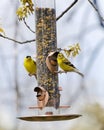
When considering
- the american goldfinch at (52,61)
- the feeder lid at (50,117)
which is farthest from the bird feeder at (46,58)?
the feeder lid at (50,117)

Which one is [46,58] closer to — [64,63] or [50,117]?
[64,63]

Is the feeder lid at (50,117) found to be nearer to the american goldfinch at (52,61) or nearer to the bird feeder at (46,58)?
the bird feeder at (46,58)

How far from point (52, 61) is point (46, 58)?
5 cm

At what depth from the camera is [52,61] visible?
11.4 feet

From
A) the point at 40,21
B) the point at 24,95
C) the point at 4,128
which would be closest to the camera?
the point at 40,21

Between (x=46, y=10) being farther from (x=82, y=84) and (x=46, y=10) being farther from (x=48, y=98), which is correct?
(x=82, y=84)

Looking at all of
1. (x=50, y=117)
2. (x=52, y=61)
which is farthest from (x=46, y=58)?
(x=50, y=117)

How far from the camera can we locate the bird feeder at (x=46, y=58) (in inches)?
135

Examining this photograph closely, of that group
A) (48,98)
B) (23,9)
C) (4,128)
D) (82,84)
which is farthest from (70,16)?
(48,98)

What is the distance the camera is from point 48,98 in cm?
344

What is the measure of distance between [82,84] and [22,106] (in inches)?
18.8

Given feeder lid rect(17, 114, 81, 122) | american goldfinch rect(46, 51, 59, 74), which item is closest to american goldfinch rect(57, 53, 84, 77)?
american goldfinch rect(46, 51, 59, 74)

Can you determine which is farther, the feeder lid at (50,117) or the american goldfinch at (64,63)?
the american goldfinch at (64,63)

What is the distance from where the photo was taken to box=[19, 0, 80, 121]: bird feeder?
3.43m
